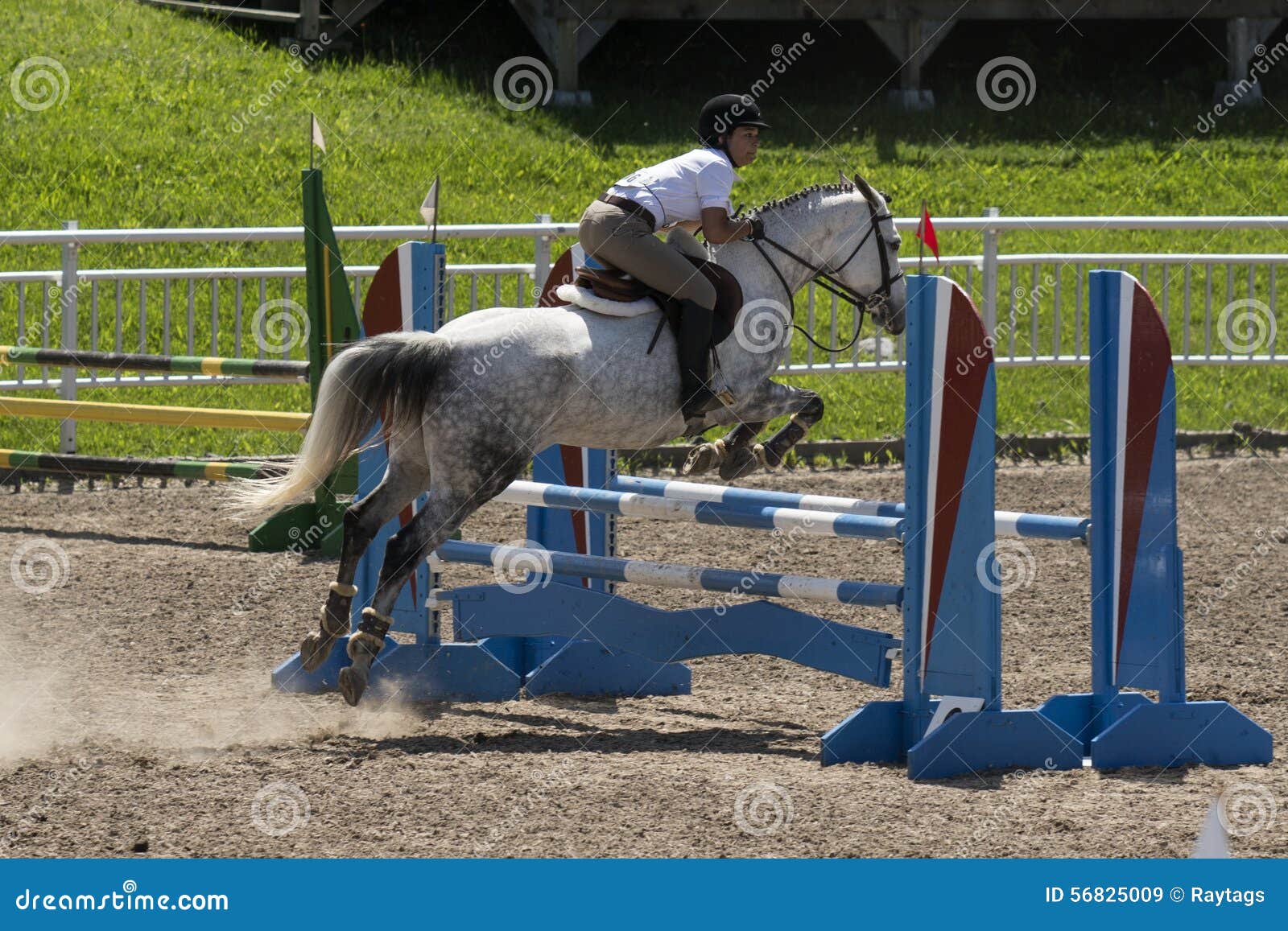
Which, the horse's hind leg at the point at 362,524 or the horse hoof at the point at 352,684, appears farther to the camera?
the horse's hind leg at the point at 362,524

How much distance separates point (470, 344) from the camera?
4945 mm

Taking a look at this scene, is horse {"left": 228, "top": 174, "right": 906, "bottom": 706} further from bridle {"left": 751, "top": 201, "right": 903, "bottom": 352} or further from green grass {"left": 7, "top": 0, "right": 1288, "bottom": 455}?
green grass {"left": 7, "top": 0, "right": 1288, "bottom": 455}

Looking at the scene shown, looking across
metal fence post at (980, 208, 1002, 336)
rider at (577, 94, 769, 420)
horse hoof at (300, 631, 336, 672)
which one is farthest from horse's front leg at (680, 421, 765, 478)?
metal fence post at (980, 208, 1002, 336)

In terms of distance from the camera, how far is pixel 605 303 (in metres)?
5.12

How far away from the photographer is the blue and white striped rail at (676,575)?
4.70 meters

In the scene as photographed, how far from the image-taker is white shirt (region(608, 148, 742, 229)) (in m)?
5.25

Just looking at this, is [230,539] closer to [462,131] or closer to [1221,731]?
[1221,731]

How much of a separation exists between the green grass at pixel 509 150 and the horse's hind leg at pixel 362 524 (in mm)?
4974

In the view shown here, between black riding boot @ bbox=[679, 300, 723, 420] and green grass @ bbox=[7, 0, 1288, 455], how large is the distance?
5168 millimetres

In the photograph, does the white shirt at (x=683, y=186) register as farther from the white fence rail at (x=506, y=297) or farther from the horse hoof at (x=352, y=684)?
the white fence rail at (x=506, y=297)

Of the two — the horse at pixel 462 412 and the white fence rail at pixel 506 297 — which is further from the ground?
the white fence rail at pixel 506 297

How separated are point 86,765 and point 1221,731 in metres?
3.05

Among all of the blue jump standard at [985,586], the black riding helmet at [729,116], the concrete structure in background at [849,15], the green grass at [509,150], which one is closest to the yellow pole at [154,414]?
the green grass at [509,150]

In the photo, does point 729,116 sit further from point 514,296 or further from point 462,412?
point 514,296
